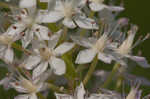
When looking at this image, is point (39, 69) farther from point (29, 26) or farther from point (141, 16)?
point (141, 16)

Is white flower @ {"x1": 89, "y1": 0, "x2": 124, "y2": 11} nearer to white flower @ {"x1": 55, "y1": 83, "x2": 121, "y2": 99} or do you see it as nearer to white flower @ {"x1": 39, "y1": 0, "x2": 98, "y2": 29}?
white flower @ {"x1": 39, "y1": 0, "x2": 98, "y2": 29}

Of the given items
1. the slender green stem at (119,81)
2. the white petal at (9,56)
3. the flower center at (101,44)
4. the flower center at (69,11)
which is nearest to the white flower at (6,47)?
the white petal at (9,56)

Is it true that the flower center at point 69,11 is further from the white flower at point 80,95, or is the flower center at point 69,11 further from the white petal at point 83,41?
the white flower at point 80,95

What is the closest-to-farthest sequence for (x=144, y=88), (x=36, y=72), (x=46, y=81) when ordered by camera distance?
(x=36, y=72) → (x=46, y=81) → (x=144, y=88)

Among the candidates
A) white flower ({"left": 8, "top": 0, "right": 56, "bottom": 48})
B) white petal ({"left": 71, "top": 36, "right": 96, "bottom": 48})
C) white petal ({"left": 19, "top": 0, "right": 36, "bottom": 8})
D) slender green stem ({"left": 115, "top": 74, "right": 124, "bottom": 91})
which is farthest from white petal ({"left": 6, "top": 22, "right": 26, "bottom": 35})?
slender green stem ({"left": 115, "top": 74, "right": 124, "bottom": 91})

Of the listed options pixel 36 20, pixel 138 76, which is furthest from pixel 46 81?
pixel 138 76

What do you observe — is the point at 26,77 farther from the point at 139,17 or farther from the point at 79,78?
the point at 139,17

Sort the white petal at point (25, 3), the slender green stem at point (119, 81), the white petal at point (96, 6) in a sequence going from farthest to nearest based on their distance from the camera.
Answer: the slender green stem at point (119, 81), the white petal at point (96, 6), the white petal at point (25, 3)
